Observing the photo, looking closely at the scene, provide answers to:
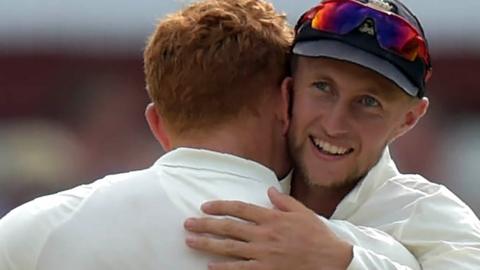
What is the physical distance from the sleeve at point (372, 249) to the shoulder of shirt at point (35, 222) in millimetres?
322

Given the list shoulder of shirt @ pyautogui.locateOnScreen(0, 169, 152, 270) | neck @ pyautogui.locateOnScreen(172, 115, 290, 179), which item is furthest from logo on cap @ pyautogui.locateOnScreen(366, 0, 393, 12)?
shoulder of shirt @ pyautogui.locateOnScreen(0, 169, 152, 270)

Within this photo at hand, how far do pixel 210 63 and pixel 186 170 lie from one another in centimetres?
17

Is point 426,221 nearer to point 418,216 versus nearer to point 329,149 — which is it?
point 418,216

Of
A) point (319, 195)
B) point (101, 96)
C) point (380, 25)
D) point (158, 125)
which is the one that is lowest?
point (101, 96)

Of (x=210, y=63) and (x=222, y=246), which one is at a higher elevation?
(x=210, y=63)

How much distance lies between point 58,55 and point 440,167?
2.85 meters

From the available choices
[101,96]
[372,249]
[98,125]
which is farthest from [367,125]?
[101,96]

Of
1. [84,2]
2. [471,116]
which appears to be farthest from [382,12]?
[84,2]

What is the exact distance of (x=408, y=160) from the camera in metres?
9.90

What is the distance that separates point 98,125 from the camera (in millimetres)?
11203

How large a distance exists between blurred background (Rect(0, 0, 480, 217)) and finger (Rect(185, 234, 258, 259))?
22.3 ft

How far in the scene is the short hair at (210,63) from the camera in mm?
2879

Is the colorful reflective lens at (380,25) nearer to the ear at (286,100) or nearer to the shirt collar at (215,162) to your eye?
the ear at (286,100)

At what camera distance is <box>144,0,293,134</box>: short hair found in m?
2.88
